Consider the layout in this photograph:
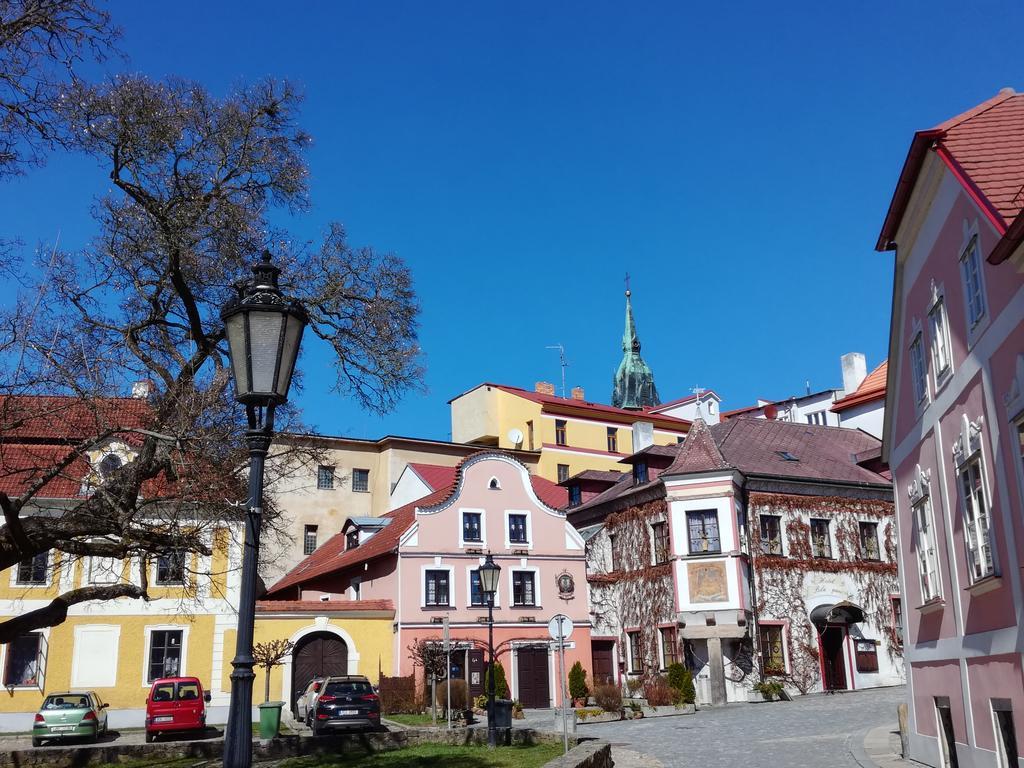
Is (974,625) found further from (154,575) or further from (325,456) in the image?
(154,575)

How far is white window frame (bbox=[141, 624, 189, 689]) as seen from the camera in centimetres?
3170

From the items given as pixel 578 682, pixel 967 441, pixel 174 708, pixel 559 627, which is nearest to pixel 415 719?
pixel 174 708

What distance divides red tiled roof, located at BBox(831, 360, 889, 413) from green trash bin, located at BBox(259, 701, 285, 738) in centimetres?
3384

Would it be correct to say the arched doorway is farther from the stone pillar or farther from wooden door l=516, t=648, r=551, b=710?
the stone pillar

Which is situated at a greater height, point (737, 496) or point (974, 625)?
point (737, 496)

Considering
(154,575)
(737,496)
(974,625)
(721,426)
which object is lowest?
(974,625)

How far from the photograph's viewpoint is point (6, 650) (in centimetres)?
3064

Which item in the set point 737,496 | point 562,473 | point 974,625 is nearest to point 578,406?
point 562,473

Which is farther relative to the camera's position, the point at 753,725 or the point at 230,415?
the point at 753,725

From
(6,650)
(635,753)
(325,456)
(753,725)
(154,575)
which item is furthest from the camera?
(154,575)

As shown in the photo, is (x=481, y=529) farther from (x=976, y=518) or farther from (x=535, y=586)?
(x=976, y=518)

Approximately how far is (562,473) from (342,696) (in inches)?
1510

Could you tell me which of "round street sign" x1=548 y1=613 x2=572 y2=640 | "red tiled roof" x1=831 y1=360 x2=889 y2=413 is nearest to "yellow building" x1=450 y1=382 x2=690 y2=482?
"red tiled roof" x1=831 y1=360 x2=889 y2=413

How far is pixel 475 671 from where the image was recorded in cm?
3781
